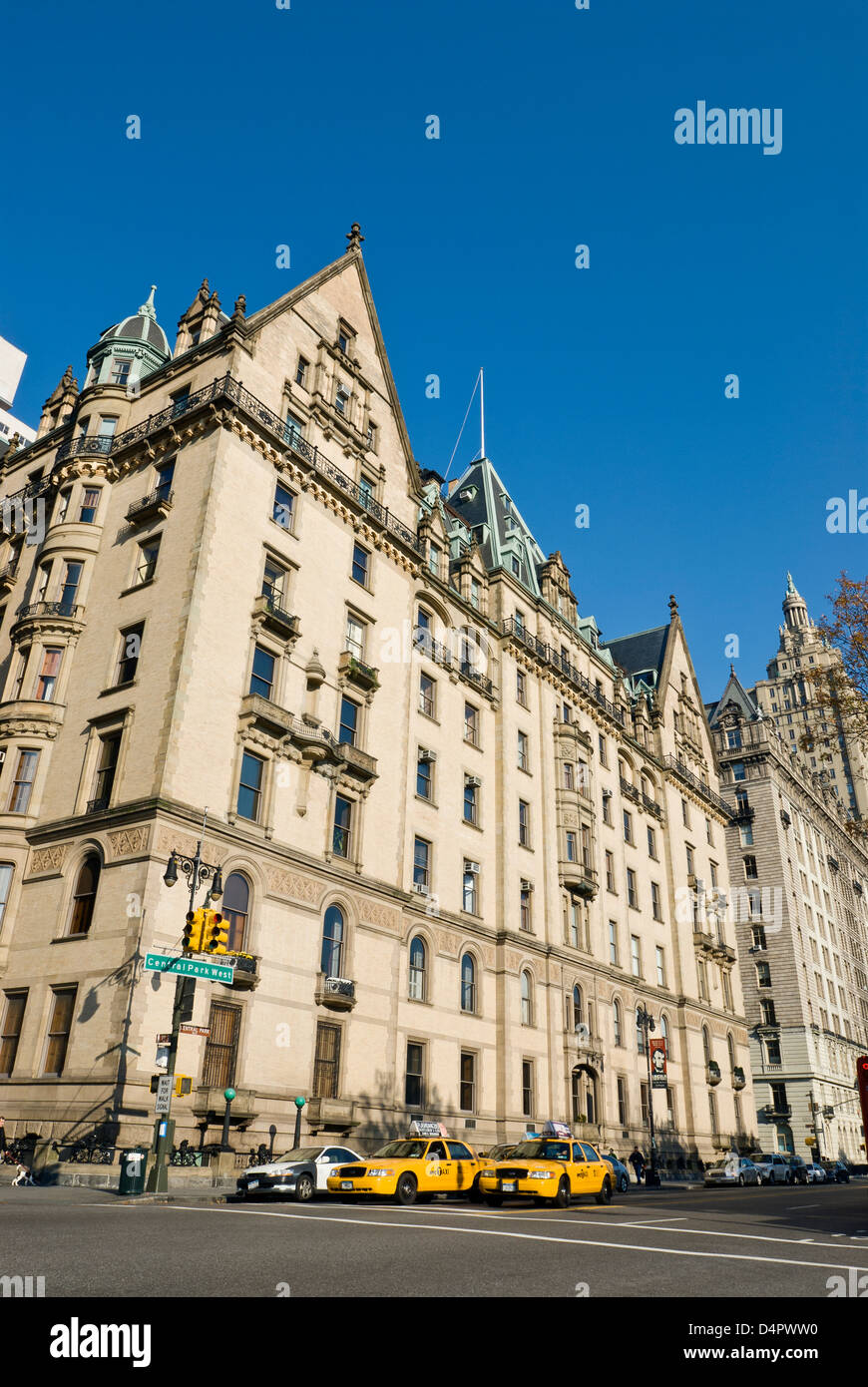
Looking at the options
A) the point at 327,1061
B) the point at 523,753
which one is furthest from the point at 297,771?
the point at 523,753

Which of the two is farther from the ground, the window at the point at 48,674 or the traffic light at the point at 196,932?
the window at the point at 48,674

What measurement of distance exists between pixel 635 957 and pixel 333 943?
2656 centimetres

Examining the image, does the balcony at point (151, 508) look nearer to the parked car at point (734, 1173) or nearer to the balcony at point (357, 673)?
the balcony at point (357, 673)

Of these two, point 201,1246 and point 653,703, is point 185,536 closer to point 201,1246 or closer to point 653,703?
point 201,1246

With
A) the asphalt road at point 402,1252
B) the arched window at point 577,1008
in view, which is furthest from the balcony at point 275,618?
the arched window at point 577,1008

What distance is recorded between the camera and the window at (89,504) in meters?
36.8

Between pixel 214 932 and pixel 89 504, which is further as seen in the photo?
pixel 89 504

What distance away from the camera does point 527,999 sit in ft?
140

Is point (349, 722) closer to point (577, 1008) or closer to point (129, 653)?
point (129, 653)

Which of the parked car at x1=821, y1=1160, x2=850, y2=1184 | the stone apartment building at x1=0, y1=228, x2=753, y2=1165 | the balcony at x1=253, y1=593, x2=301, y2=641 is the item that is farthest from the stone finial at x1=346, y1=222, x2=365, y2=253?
the parked car at x1=821, y1=1160, x2=850, y2=1184

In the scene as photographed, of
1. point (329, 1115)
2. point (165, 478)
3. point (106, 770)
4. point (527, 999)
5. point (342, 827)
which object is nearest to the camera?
point (329, 1115)

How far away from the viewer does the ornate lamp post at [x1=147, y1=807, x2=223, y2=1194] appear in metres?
20.8

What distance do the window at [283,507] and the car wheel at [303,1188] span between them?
22.1m

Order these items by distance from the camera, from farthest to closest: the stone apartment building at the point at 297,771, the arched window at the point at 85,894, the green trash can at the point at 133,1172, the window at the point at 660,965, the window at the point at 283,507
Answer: the window at the point at 660,965
the window at the point at 283,507
the arched window at the point at 85,894
the stone apartment building at the point at 297,771
the green trash can at the point at 133,1172
